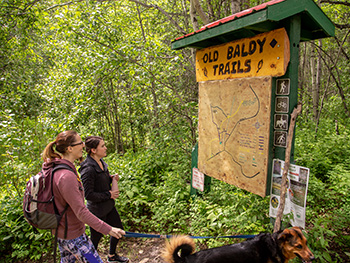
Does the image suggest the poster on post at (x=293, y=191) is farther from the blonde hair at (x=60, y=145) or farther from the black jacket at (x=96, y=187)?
the blonde hair at (x=60, y=145)

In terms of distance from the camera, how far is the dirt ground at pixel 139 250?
12.4ft

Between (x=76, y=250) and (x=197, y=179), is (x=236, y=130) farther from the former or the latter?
(x=76, y=250)

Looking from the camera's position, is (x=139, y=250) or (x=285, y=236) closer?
(x=285, y=236)

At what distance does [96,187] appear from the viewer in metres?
3.26

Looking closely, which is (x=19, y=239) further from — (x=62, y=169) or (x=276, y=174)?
(x=276, y=174)

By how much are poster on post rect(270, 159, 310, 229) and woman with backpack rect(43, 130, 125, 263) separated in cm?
179

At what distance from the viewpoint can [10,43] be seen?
636cm

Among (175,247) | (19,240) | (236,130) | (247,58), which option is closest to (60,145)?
(175,247)

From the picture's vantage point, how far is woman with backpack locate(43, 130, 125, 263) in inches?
87.9

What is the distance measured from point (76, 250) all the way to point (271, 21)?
3309 mm

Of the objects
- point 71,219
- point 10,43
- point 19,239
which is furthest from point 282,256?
point 10,43

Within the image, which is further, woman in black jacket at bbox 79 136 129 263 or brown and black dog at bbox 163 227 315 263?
woman in black jacket at bbox 79 136 129 263

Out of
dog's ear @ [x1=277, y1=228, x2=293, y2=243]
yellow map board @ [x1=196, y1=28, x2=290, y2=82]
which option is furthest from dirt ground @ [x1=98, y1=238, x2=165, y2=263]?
yellow map board @ [x1=196, y1=28, x2=290, y2=82]

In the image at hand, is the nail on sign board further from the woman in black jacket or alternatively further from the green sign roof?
the green sign roof
